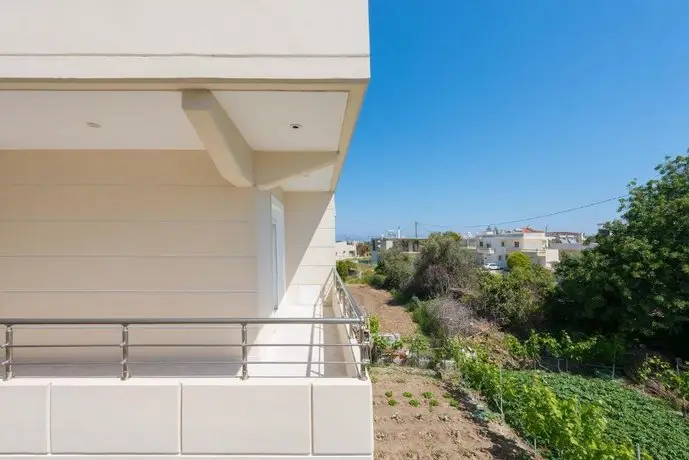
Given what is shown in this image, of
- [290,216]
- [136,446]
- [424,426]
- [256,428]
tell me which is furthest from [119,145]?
[424,426]

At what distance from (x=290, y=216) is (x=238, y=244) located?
3.07 metres

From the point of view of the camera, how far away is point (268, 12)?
203cm

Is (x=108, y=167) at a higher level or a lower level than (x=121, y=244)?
higher

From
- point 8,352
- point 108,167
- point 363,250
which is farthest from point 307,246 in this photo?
point 363,250

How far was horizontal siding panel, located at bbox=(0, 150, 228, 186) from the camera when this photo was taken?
3.10 meters

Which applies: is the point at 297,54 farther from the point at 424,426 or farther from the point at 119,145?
the point at 424,426

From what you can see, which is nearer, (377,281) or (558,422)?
(558,422)

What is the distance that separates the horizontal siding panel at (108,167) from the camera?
3.10 meters

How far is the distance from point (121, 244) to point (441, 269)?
14832 mm

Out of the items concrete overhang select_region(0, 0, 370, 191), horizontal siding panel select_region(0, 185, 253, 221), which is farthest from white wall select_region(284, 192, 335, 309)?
concrete overhang select_region(0, 0, 370, 191)

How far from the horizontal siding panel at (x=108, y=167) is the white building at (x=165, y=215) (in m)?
0.02

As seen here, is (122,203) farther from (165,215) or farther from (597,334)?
(597,334)

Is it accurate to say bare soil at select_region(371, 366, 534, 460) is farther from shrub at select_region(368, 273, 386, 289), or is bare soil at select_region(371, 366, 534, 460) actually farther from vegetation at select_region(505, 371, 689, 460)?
shrub at select_region(368, 273, 386, 289)

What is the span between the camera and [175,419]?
2168mm
